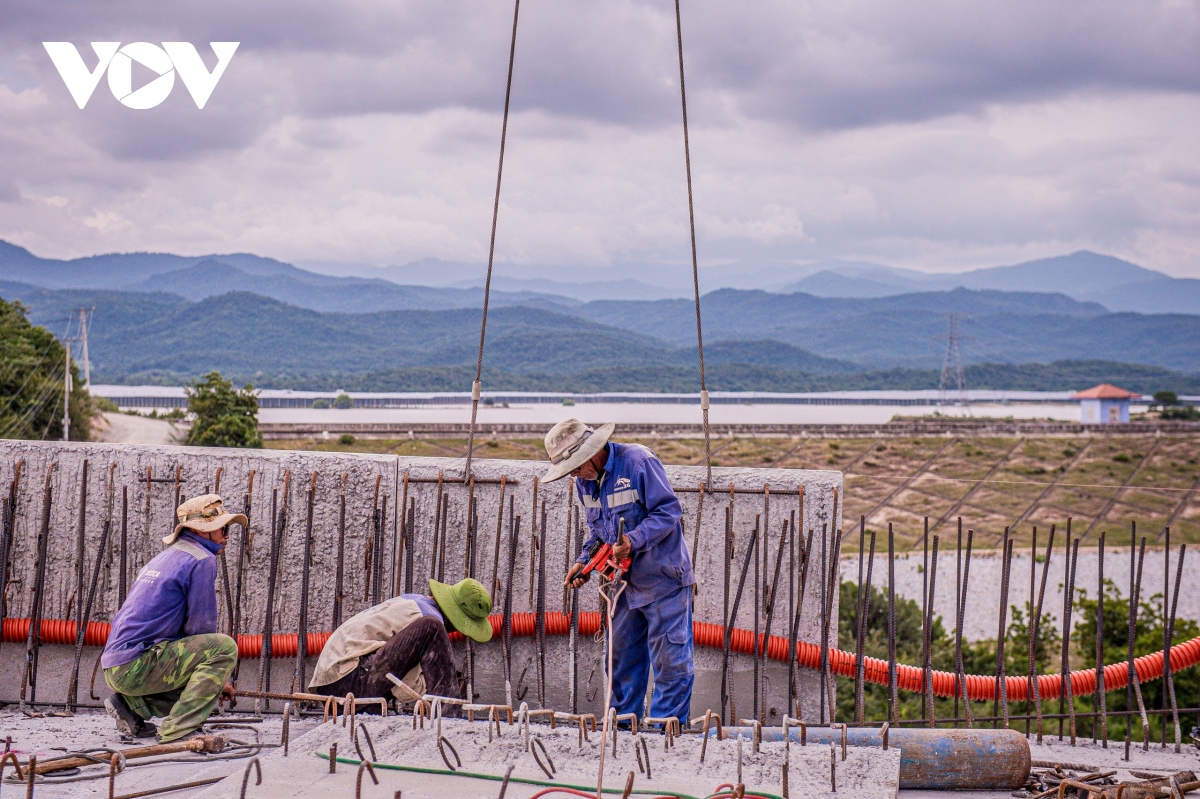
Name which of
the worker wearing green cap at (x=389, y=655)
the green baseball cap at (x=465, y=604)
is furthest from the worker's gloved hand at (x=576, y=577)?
the worker wearing green cap at (x=389, y=655)

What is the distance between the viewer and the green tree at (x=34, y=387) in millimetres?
40906

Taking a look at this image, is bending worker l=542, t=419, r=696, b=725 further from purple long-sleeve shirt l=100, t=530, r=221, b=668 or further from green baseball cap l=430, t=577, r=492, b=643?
purple long-sleeve shirt l=100, t=530, r=221, b=668

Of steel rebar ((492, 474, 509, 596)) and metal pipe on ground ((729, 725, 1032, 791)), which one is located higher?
steel rebar ((492, 474, 509, 596))

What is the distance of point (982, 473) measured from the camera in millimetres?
59156

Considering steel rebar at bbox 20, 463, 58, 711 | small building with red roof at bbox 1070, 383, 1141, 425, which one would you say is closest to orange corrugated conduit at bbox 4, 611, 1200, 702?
steel rebar at bbox 20, 463, 58, 711

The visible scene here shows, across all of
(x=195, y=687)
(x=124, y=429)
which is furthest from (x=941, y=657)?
(x=124, y=429)

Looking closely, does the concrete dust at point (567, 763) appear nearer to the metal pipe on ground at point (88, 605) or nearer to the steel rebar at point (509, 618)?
the steel rebar at point (509, 618)

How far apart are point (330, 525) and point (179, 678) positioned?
1551 mm

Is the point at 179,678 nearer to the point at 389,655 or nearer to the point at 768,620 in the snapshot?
the point at 389,655

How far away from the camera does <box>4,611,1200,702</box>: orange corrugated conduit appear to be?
6660 millimetres

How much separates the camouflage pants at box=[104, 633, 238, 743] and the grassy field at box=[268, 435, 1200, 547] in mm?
41305

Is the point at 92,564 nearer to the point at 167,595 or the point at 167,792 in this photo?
the point at 167,595

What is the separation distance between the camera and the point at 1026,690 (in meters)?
6.79

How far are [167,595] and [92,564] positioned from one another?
1786 millimetres
